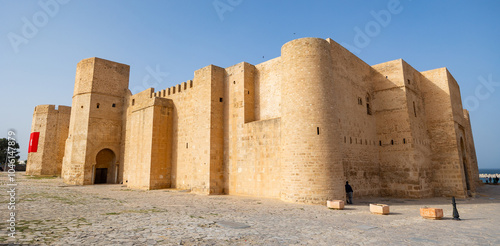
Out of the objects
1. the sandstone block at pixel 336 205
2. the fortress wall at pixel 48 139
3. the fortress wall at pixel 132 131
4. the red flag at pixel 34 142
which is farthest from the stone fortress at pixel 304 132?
the red flag at pixel 34 142

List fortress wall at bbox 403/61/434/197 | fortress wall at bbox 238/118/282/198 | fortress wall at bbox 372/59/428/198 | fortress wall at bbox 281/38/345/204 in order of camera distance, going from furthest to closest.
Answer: fortress wall at bbox 372/59/428/198
fortress wall at bbox 403/61/434/197
fortress wall at bbox 238/118/282/198
fortress wall at bbox 281/38/345/204

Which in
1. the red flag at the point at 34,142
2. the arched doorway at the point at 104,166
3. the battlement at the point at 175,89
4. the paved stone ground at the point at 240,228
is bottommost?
the paved stone ground at the point at 240,228

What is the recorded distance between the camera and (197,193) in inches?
655

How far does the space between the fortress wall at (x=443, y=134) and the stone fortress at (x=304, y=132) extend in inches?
2.2

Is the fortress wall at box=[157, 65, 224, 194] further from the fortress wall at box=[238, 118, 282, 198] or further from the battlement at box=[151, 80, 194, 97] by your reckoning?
the fortress wall at box=[238, 118, 282, 198]

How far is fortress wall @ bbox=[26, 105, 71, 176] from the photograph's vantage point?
32094 millimetres

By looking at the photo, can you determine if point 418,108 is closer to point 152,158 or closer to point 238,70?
point 238,70

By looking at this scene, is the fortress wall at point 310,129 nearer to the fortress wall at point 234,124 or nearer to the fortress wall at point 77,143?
the fortress wall at point 234,124

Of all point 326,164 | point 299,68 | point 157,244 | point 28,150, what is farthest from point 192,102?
point 28,150

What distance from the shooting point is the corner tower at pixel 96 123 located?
2303cm

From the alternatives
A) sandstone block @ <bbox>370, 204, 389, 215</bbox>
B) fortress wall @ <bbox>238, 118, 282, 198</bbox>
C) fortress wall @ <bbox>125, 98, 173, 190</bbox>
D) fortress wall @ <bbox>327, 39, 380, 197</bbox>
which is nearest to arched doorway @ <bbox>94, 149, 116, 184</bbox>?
fortress wall @ <bbox>125, 98, 173, 190</bbox>

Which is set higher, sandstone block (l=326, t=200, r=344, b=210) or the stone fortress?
the stone fortress

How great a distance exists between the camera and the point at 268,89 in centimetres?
1628

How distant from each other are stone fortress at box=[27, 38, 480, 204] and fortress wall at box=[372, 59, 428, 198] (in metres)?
0.06
